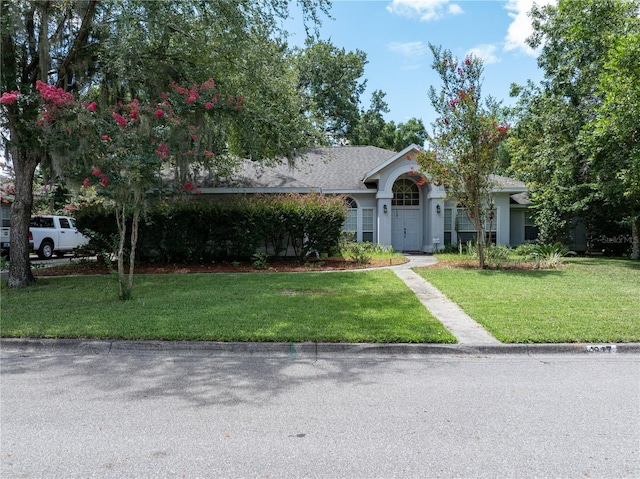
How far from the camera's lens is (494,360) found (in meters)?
5.54

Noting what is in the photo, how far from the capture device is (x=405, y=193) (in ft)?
67.2

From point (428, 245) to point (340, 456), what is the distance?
57.0 ft

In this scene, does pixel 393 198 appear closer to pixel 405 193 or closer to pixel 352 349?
pixel 405 193

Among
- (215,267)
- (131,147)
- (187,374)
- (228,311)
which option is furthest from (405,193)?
Result: (187,374)

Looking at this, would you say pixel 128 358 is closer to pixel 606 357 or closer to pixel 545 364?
pixel 545 364

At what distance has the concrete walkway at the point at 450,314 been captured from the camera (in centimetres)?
610

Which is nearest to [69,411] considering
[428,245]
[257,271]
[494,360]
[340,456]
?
[340,456]

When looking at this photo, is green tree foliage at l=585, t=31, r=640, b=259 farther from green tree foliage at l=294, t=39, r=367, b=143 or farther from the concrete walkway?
green tree foliage at l=294, t=39, r=367, b=143

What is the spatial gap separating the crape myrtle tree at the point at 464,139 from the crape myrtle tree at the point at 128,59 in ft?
14.5

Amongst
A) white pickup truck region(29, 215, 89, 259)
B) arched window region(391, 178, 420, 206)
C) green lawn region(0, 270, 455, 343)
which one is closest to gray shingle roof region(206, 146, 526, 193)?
arched window region(391, 178, 420, 206)

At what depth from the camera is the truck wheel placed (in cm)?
1903

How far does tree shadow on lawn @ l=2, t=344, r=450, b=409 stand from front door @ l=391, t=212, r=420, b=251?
15.4 metres

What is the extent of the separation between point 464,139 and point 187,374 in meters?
10.7

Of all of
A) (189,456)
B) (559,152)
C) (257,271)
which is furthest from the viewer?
(559,152)
